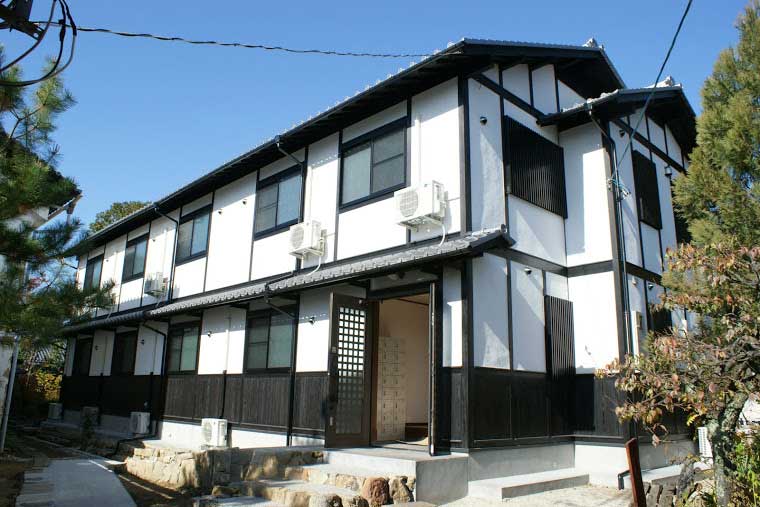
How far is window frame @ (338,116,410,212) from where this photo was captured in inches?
367

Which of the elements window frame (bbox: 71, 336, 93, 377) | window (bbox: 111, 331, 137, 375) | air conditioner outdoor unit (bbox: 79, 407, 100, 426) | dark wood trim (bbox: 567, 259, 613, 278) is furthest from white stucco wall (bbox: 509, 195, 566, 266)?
window frame (bbox: 71, 336, 93, 377)

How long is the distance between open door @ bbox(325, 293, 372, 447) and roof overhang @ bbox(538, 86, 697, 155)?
14.5 feet

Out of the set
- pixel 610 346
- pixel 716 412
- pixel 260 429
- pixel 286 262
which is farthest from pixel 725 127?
pixel 260 429

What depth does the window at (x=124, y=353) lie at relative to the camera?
16031 mm

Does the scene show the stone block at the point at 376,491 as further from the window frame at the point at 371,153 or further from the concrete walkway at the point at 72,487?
the window frame at the point at 371,153

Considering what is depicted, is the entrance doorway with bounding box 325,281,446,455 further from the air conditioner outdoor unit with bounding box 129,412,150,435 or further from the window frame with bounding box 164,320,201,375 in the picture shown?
the air conditioner outdoor unit with bounding box 129,412,150,435

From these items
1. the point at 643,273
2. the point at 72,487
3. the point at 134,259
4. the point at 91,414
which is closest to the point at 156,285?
the point at 134,259

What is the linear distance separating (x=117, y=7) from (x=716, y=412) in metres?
6.73

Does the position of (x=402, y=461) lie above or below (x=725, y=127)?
below

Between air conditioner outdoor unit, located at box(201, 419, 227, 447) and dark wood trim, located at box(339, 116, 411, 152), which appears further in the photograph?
air conditioner outdoor unit, located at box(201, 419, 227, 447)

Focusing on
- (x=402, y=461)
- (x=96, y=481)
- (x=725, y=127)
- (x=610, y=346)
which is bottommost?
(x=96, y=481)

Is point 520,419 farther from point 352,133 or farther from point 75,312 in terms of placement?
point 75,312

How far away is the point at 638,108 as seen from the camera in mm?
10648

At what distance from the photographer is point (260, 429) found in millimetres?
10820
